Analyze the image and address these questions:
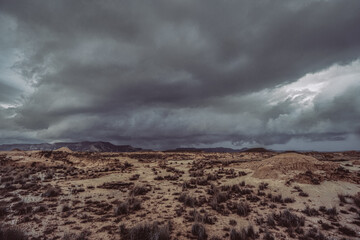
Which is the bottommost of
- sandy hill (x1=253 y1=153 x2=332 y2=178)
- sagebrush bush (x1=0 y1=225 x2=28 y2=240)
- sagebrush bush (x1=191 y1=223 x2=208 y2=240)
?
sagebrush bush (x1=191 y1=223 x2=208 y2=240)

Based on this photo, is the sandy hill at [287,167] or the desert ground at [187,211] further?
the sandy hill at [287,167]

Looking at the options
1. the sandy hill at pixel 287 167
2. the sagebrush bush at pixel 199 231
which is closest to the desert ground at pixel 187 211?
the sagebrush bush at pixel 199 231

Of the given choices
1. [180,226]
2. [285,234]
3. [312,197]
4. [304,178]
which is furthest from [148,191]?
[304,178]

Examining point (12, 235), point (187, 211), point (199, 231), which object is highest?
point (12, 235)

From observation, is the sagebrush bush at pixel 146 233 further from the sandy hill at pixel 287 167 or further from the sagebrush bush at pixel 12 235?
the sandy hill at pixel 287 167

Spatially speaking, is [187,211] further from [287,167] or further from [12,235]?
[287,167]

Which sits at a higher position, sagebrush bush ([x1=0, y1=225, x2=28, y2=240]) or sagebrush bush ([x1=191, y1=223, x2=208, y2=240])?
sagebrush bush ([x1=0, y1=225, x2=28, y2=240])

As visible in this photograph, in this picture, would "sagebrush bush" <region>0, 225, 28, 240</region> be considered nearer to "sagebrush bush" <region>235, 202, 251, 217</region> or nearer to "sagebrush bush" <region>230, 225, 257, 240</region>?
"sagebrush bush" <region>230, 225, 257, 240</region>

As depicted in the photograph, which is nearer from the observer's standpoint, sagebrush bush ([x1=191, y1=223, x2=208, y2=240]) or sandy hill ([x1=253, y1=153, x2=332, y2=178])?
sagebrush bush ([x1=191, y1=223, x2=208, y2=240])

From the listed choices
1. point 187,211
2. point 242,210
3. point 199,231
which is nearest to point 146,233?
point 199,231

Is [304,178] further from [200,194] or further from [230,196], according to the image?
[200,194]

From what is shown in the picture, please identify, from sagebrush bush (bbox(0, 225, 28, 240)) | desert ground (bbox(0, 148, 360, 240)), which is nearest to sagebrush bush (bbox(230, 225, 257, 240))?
desert ground (bbox(0, 148, 360, 240))

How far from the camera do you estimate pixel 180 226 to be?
9.41 m

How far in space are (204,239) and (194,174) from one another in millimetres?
14841
